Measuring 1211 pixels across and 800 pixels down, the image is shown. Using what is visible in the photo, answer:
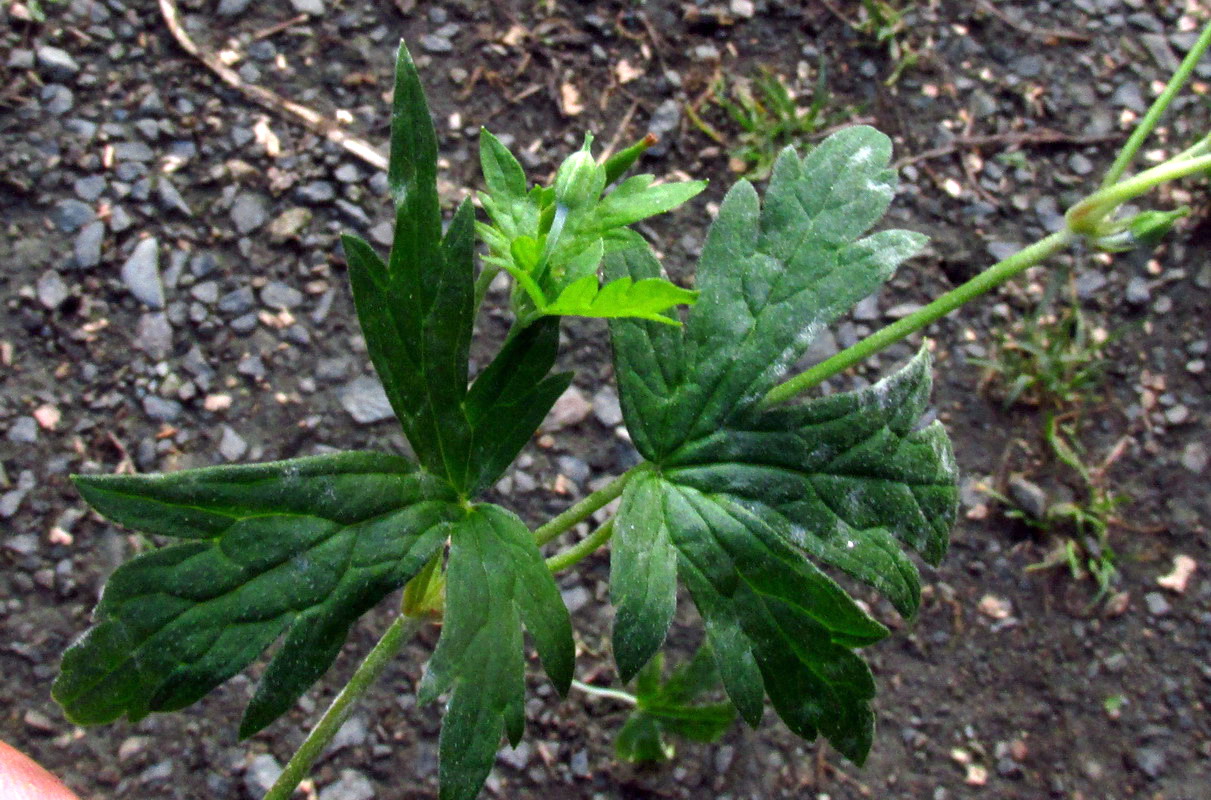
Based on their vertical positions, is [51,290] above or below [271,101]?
below

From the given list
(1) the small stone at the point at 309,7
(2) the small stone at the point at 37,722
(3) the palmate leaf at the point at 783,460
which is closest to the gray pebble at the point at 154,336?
(2) the small stone at the point at 37,722

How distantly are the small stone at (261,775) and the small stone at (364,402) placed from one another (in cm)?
75

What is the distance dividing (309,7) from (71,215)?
0.81 meters

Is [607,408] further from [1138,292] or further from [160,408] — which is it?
[1138,292]

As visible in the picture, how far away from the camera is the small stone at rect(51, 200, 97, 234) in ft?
8.15

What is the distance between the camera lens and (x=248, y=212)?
102 inches

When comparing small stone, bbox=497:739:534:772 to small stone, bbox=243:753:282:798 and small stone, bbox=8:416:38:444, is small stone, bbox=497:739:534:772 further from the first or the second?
small stone, bbox=8:416:38:444

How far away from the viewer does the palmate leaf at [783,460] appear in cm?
167

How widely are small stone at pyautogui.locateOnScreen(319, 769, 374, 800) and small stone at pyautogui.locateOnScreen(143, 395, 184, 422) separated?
0.86m

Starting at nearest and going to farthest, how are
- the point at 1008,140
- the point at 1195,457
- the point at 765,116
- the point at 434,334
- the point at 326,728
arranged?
the point at 434,334 → the point at 326,728 → the point at 1195,457 → the point at 765,116 → the point at 1008,140

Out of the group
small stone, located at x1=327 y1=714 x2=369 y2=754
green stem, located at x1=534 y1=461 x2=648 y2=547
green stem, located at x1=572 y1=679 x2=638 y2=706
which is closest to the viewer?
green stem, located at x1=534 y1=461 x2=648 y2=547

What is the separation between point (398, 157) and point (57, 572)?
132 centimetres

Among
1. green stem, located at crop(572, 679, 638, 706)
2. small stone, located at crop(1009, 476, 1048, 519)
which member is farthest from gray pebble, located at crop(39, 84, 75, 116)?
small stone, located at crop(1009, 476, 1048, 519)

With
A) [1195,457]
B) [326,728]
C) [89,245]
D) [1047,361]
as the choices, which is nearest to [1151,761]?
[1195,457]
